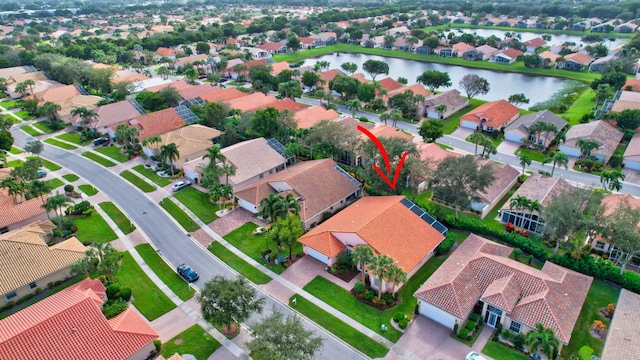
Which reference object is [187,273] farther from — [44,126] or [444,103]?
[44,126]

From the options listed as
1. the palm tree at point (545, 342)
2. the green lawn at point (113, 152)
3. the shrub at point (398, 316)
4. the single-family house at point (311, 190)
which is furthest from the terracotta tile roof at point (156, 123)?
the palm tree at point (545, 342)

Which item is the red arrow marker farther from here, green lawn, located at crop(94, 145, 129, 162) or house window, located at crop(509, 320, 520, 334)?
green lawn, located at crop(94, 145, 129, 162)

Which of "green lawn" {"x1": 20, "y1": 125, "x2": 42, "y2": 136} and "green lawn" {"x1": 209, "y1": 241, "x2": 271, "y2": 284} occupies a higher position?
"green lawn" {"x1": 209, "y1": 241, "x2": 271, "y2": 284}

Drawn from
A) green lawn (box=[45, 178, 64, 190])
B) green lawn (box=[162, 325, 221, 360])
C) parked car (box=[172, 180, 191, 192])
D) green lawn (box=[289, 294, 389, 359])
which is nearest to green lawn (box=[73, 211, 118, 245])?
parked car (box=[172, 180, 191, 192])

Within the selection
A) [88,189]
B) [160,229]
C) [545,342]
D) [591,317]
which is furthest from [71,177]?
[591,317]

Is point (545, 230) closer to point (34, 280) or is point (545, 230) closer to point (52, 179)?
point (34, 280)

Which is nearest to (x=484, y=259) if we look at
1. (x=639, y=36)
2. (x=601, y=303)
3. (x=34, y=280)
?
(x=601, y=303)
